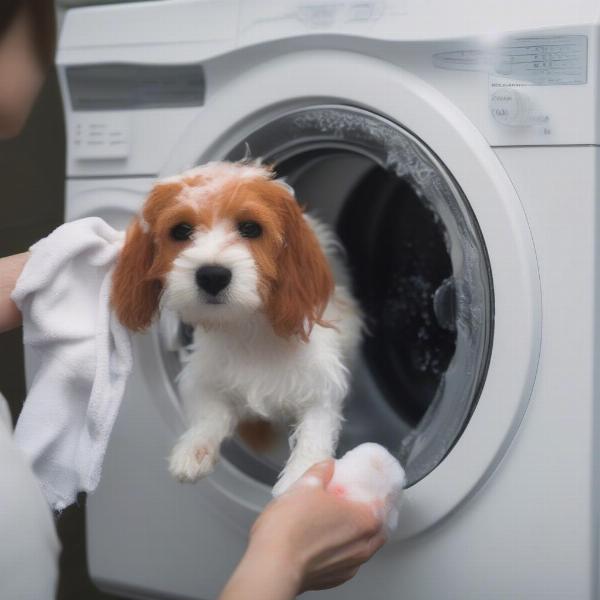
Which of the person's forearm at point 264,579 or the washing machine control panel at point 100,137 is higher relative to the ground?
the washing machine control panel at point 100,137

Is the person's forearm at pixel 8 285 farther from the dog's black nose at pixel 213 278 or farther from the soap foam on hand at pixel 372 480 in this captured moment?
the soap foam on hand at pixel 372 480

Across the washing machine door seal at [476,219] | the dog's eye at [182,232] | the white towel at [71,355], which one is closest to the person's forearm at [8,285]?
the white towel at [71,355]

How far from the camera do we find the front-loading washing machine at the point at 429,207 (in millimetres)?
743

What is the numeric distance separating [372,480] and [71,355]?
1.07 feet

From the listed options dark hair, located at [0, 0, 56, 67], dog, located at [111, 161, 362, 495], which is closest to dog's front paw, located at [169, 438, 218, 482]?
dog, located at [111, 161, 362, 495]

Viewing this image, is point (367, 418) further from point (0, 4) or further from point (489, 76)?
point (0, 4)

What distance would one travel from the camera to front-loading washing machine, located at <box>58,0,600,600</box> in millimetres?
743

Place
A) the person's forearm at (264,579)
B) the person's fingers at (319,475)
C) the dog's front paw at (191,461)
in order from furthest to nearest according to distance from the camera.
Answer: the dog's front paw at (191,461)
the person's fingers at (319,475)
the person's forearm at (264,579)

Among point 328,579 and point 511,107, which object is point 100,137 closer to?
point 511,107

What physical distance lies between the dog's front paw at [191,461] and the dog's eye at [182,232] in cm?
22

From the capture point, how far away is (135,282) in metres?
0.75

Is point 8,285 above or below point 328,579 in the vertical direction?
above

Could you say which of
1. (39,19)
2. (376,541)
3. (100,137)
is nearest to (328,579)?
(376,541)

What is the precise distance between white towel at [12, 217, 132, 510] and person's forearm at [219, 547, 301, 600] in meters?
0.26
